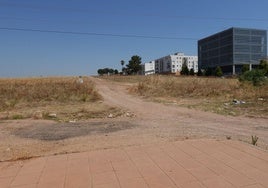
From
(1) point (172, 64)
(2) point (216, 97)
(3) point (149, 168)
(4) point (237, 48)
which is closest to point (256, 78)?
(2) point (216, 97)

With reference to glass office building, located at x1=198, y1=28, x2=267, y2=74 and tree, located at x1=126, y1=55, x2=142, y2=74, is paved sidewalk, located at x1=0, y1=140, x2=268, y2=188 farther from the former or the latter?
glass office building, located at x1=198, y1=28, x2=267, y2=74

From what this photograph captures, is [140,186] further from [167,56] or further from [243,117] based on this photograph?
[167,56]

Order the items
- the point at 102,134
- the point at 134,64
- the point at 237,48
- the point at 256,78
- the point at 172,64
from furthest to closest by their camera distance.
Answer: the point at 172,64, the point at 237,48, the point at 134,64, the point at 256,78, the point at 102,134

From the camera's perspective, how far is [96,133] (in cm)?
702

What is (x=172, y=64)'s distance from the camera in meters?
140

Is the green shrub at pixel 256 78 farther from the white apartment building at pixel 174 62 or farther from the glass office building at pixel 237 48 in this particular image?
the white apartment building at pixel 174 62

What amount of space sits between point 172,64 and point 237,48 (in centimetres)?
4265

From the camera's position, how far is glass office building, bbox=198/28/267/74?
337 ft

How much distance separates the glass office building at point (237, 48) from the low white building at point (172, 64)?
2438cm

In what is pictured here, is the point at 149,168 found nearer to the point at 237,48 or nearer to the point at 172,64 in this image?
the point at 237,48

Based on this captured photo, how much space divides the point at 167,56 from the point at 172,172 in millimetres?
146237

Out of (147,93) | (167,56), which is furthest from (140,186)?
(167,56)

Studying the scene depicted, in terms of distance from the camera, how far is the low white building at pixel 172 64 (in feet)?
461

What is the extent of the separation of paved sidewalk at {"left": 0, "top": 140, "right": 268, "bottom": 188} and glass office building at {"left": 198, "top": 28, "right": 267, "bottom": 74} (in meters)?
104
